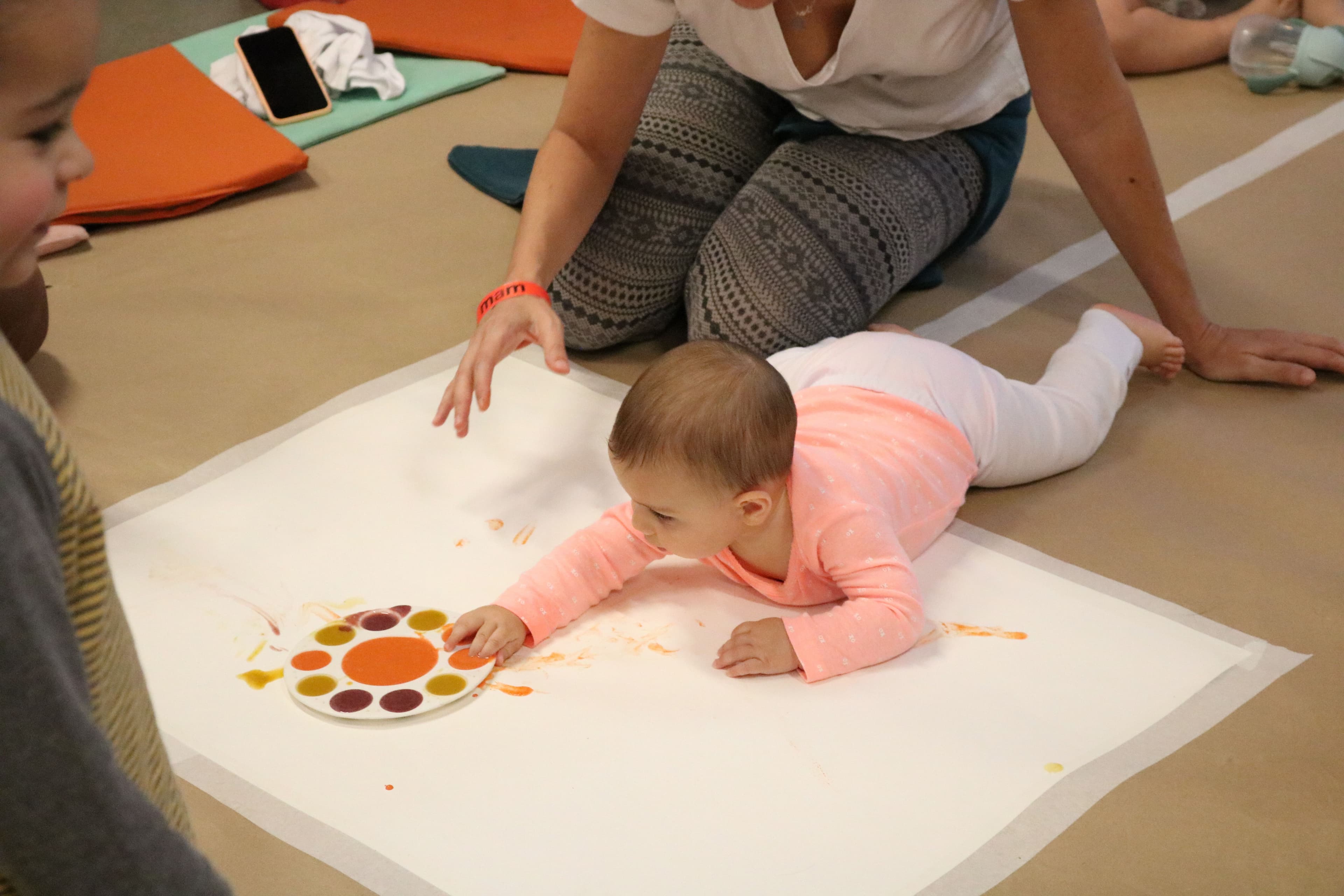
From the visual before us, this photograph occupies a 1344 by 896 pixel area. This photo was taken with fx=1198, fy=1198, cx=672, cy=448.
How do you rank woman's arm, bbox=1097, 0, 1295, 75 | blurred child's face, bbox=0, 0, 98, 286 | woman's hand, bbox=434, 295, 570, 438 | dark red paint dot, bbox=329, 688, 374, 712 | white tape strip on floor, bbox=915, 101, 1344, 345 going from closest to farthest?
1. blurred child's face, bbox=0, 0, 98, 286
2. dark red paint dot, bbox=329, 688, 374, 712
3. woman's hand, bbox=434, 295, 570, 438
4. white tape strip on floor, bbox=915, 101, 1344, 345
5. woman's arm, bbox=1097, 0, 1295, 75

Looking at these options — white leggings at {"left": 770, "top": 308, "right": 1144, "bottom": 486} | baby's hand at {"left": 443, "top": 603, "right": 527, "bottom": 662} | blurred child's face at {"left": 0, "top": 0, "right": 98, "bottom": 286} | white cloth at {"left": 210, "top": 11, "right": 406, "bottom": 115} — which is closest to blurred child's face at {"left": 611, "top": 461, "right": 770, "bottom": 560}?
baby's hand at {"left": 443, "top": 603, "right": 527, "bottom": 662}

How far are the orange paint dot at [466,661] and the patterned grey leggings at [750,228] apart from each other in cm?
52

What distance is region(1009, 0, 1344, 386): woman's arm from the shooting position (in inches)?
48.1

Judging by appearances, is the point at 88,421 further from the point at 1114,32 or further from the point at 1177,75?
the point at 1177,75

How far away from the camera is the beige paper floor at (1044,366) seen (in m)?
0.84

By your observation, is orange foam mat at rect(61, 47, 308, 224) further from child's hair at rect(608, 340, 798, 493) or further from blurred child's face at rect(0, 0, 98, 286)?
blurred child's face at rect(0, 0, 98, 286)

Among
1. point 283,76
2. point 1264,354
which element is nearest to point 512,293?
point 1264,354

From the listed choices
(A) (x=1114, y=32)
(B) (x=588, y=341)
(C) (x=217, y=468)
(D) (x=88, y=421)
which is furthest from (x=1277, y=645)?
(A) (x=1114, y=32)

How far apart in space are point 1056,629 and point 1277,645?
181mm

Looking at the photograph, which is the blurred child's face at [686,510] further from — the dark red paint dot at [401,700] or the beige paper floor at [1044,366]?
the beige paper floor at [1044,366]

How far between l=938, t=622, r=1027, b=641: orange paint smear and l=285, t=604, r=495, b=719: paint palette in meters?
0.39

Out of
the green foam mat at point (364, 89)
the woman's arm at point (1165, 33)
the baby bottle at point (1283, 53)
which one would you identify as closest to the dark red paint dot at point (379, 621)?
the green foam mat at point (364, 89)

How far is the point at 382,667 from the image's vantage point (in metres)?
0.97

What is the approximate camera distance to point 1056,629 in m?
1.02
